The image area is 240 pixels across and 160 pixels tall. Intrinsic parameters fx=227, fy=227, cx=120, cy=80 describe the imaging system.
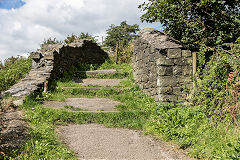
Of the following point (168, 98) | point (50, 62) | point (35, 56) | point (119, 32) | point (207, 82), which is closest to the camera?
point (207, 82)

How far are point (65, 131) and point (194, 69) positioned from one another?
3.41m

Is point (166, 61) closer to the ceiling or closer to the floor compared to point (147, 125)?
closer to the ceiling

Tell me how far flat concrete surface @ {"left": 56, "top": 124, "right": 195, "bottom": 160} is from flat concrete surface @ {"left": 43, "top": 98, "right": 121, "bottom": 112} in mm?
1115

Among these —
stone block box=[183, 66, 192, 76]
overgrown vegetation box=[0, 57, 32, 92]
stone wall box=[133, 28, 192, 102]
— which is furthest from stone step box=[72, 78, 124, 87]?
stone block box=[183, 66, 192, 76]

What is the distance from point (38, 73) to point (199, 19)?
5.18 m

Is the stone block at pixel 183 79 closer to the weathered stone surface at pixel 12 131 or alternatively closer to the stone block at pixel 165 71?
the stone block at pixel 165 71

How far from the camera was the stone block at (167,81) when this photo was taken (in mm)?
5680

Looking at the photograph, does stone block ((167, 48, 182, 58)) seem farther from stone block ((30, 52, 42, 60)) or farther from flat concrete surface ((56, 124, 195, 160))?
stone block ((30, 52, 42, 60))

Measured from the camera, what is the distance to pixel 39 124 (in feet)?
14.3

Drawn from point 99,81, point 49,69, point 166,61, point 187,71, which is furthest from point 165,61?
point 49,69

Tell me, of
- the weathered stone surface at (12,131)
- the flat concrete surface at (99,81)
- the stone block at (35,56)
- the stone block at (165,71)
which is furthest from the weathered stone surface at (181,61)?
the stone block at (35,56)

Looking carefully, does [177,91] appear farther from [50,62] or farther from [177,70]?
[50,62]

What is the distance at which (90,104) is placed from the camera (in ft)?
20.3

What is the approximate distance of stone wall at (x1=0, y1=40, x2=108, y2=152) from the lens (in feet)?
12.0
